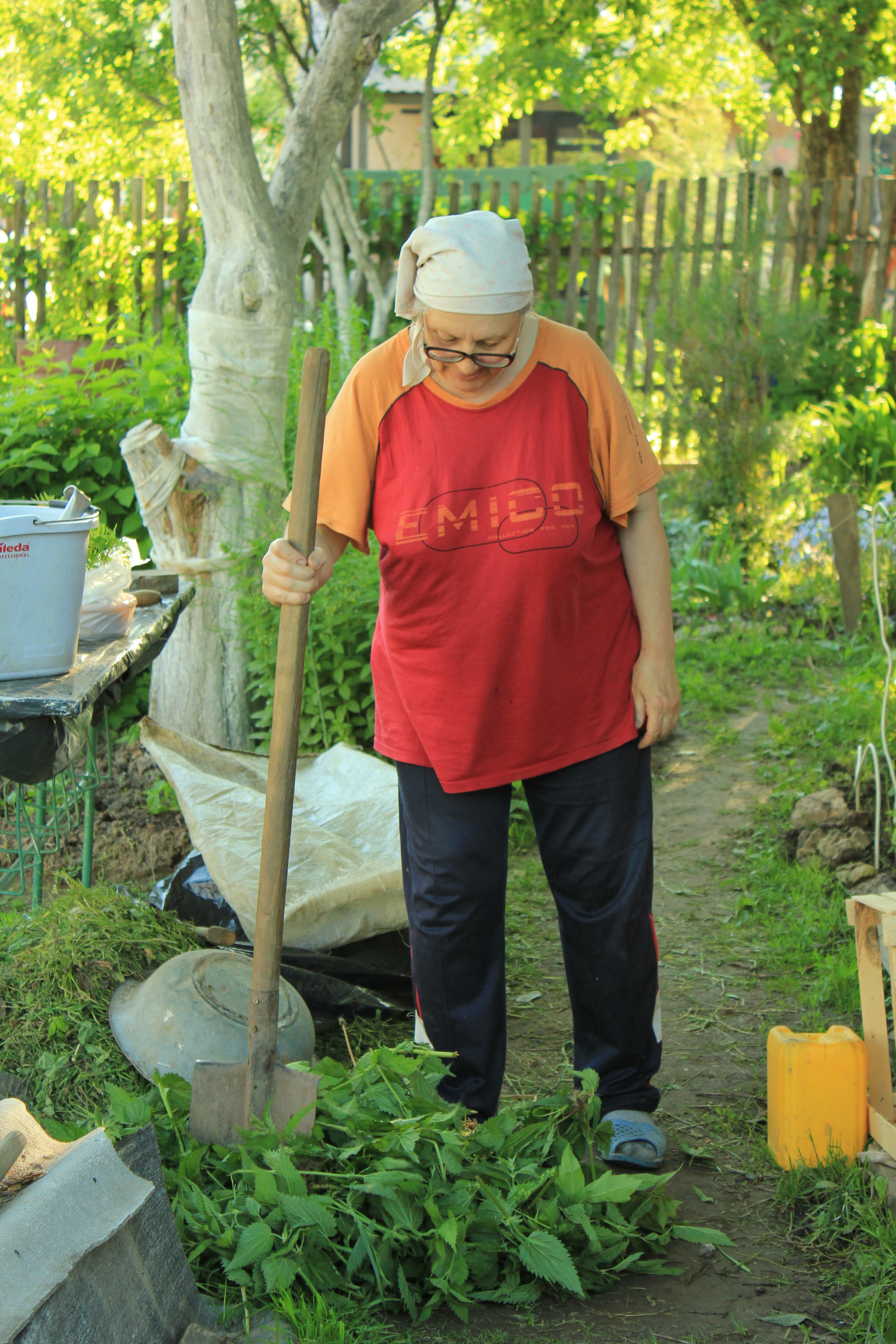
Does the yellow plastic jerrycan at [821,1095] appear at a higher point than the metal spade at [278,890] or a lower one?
lower

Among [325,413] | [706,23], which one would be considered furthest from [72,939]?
[706,23]

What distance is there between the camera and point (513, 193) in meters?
9.16

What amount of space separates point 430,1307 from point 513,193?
8.77 meters

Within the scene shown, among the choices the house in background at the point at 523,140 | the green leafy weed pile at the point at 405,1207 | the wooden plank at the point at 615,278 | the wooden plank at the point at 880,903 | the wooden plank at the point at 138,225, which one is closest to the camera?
the green leafy weed pile at the point at 405,1207

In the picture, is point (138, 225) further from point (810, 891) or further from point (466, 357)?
point (466, 357)

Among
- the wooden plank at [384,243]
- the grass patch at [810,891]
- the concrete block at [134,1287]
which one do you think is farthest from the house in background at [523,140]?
the concrete block at [134,1287]

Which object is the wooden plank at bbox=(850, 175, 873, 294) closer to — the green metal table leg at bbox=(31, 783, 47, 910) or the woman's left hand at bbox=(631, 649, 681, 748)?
the woman's left hand at bbox=(631, 649, 681, 748)

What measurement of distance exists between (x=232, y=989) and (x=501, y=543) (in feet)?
3.73

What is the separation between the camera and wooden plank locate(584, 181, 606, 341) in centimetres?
909

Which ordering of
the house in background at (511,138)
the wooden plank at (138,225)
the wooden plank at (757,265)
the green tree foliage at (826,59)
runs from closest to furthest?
1. the wooden plank at (757,265)
2. the wooden plank at (138,225)
3. the green tree foliage at (826,59)
4. the house in background at (511,138)

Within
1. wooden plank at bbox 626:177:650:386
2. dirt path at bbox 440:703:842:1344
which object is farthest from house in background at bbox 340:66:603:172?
dirt path at bbox 440:703:842:1344

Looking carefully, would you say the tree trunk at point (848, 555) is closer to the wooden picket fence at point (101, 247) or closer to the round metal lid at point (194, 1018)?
the round metal lid at point (194, 1018)

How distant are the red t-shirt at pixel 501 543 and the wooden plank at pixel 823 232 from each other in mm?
7493

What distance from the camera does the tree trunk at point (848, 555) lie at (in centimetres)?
568
